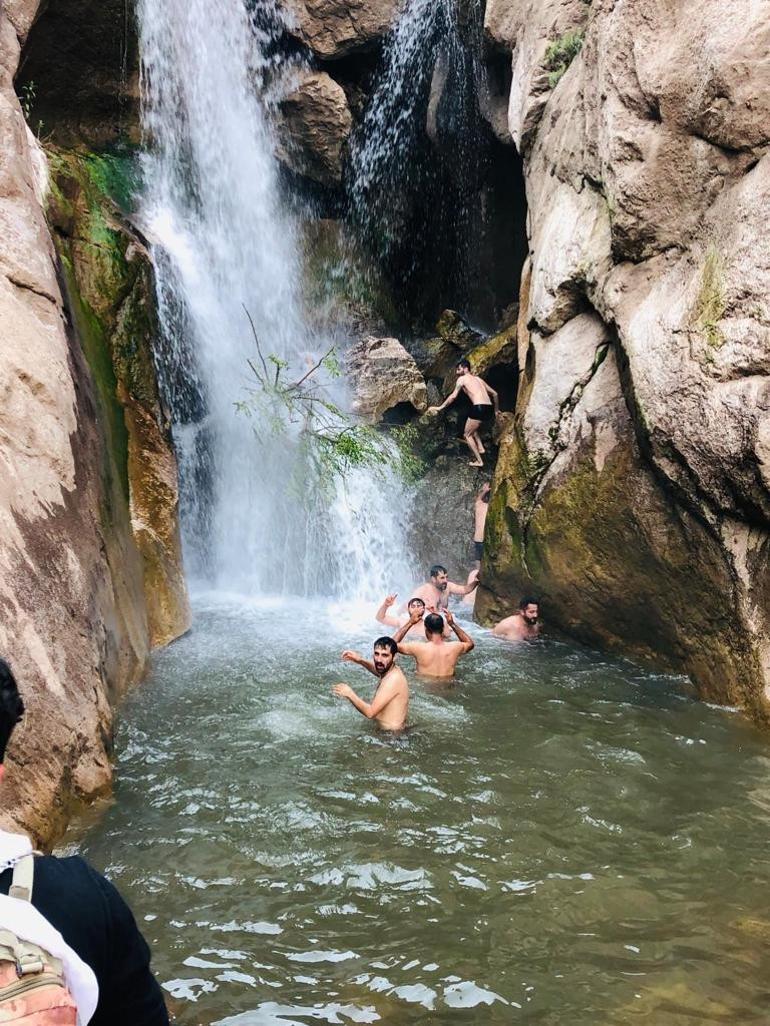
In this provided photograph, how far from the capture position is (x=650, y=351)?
7695mm

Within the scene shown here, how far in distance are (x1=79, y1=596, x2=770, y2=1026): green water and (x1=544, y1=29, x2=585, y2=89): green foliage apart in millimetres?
7489

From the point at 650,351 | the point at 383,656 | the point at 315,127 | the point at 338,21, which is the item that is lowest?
the point at 383,656

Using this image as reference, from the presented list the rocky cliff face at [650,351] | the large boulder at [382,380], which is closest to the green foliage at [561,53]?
the rocky cliff face at [650,351]

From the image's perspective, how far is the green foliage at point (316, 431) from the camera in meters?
11.3

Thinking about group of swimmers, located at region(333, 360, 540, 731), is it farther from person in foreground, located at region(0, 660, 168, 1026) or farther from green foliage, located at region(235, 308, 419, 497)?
person in foreground, located at region(0, 660, 168, 1026)

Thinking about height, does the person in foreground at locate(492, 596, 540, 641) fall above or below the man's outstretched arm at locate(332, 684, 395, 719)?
below

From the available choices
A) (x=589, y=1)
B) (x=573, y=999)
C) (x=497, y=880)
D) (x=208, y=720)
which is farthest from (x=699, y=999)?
(x=589, y=1)

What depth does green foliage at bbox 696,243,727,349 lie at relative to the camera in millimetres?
7031

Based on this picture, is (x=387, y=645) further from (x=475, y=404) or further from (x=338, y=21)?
(x=338, y=21)

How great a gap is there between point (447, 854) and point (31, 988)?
150 inches

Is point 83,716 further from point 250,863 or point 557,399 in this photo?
point 557,399

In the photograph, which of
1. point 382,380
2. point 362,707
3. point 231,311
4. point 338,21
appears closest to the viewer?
point 362,707

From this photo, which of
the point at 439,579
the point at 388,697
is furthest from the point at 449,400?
the point at 388,697

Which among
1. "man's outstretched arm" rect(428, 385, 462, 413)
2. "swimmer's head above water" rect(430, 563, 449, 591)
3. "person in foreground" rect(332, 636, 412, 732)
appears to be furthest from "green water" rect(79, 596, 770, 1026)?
"man's outstretched arm" rect(428, 385, 462, 413)
